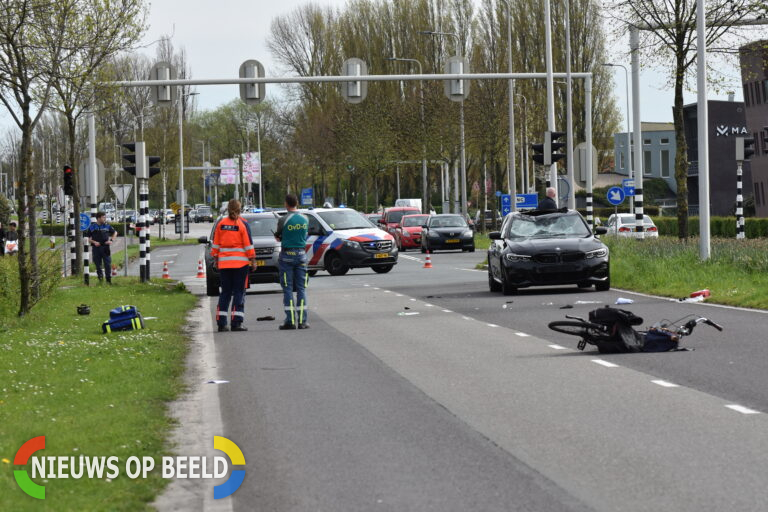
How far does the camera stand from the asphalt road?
6.82 meters

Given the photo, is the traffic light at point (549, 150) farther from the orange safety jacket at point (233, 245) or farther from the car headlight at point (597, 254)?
the orange safety jacket at point (233, 245)

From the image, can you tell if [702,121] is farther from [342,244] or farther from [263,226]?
[342,244]

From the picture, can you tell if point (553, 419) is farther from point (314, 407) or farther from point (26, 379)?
point (26, 379)

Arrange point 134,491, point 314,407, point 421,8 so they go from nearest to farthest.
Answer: point 134,491 → point 314,407 → point 421,8

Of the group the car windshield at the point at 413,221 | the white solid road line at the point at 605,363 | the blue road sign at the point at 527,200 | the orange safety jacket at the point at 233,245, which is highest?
the blue road sign at the point at 527,200

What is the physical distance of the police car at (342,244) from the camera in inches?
1331

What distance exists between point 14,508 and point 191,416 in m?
3.65

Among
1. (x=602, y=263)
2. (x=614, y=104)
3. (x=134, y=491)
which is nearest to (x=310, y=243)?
(x=602, y=263)

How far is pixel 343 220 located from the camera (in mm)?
34469

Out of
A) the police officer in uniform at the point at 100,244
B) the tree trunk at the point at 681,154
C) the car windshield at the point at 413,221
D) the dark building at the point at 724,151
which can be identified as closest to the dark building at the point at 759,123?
the dark building at the point at 724,151

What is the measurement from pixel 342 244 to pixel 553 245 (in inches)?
441

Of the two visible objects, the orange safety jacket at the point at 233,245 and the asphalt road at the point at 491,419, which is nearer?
the asphalt road at the point at 491,419

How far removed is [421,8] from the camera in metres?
89.9

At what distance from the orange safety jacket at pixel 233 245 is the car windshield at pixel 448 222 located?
34.5 metres
